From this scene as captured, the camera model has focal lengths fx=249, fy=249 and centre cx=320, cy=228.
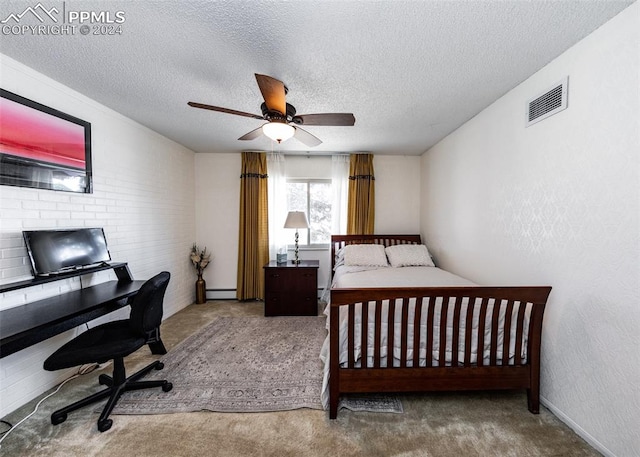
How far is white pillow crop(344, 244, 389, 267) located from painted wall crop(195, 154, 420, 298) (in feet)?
2.52

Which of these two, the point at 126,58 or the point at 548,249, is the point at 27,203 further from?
the point at 548,249

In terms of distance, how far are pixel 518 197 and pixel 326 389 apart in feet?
7.10

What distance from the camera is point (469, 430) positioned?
1576mm

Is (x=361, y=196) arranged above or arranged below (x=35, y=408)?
above

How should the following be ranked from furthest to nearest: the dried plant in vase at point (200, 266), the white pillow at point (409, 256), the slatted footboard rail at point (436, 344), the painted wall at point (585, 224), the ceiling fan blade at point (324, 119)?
the dried plant in vase at point (200, 266)
the white pillow at point (409, 256)
the ceiling fan blade at point (324, 119)
the slatted footboard rail at point (436, 344)
the painted wall at point (585, 224)

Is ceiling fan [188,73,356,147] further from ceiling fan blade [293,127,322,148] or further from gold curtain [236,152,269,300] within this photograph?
gold curtain [236,152,269,300]

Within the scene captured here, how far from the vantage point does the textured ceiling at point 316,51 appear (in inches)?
53.4

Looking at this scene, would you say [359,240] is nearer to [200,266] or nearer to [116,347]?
[200,266]

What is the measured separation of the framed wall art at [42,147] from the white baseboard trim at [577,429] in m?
4.07

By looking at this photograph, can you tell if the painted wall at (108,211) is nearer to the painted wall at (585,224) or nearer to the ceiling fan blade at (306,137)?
the ceiling fan blade at (306,137)

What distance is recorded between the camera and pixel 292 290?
3514mm

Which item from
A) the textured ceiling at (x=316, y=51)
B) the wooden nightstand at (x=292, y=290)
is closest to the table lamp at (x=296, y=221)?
the wooden nightstand at (x=292, y=290)

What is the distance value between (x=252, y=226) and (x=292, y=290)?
1300 millimetres

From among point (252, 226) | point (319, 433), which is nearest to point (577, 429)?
point (319, 433)
